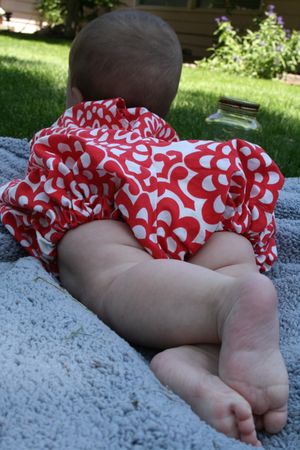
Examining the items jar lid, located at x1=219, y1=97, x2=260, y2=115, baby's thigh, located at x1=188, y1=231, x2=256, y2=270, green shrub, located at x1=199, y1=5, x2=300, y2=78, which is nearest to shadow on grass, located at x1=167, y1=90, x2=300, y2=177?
jar lid, located at x1=219, y1=97, x2=260, y2=115

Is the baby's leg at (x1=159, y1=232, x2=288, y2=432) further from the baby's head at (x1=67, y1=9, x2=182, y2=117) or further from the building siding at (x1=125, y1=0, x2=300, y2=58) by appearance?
the building siding at (x1=125, y1=0, x2=300, y2=58)

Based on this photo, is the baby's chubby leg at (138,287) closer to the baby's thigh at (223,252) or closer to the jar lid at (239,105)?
the baby's thigh at (223,252)

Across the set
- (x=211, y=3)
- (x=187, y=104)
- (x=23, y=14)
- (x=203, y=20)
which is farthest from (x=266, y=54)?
(x=23, y=14)

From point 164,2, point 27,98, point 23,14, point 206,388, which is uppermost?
point 206,388

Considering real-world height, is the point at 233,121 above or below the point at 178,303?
below

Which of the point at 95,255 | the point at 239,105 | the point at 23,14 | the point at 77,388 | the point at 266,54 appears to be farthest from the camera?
the point at 23,14

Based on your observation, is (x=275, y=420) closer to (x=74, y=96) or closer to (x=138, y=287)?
(x=138, y=287)

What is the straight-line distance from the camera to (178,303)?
122 cm

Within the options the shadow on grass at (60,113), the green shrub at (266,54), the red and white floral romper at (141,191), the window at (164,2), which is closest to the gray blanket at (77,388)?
the red and white floral romper at (141,191)

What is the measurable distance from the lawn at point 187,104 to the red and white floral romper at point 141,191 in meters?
1.53

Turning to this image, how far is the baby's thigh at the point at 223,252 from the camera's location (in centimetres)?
156

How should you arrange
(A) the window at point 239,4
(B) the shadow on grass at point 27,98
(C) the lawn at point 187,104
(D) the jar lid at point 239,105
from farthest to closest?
1. (A) the window at point 239,4
2. (C) the lawn at point 187,104
3. (B) the shadow on grass at point 27,98
4. (D) the jar lid at point 239,105

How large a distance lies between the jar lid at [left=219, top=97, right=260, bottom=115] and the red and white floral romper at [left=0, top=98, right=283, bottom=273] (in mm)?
1055

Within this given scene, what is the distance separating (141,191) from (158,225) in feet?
0.30
